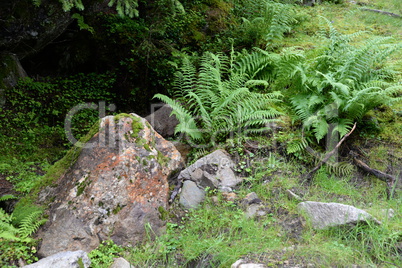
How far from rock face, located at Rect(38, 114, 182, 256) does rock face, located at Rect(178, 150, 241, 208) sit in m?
0.25

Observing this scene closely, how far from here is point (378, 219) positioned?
316cm

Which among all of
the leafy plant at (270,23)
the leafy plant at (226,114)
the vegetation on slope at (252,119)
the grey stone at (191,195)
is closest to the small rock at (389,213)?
the vegetation on slope at (252,119)

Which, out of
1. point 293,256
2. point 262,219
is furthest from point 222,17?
point 293,256

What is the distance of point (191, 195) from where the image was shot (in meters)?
3.88

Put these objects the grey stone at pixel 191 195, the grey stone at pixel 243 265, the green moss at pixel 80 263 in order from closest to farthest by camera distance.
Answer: the grey stone at pixel 243 265, the green moss at pixel 80 263, the grey stone at pixel 191 195

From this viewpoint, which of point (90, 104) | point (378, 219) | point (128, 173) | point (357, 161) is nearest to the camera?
point (378, 219)

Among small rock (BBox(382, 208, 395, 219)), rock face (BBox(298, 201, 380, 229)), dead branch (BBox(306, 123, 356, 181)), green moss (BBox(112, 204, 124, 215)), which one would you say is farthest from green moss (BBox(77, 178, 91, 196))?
small rock (BBox(382, 208, 395, 219))

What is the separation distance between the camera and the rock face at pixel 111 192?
3.34 meters

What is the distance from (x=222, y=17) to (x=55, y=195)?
574 centimetres

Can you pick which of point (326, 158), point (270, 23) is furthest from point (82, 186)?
point (270, 23)

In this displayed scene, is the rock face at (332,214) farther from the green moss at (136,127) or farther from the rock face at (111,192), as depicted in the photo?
the green moss at (136,127)

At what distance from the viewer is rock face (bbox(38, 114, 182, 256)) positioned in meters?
3.34

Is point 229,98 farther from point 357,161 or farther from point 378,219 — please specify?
point 378,219

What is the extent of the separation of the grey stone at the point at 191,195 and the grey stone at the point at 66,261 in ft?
4.15
